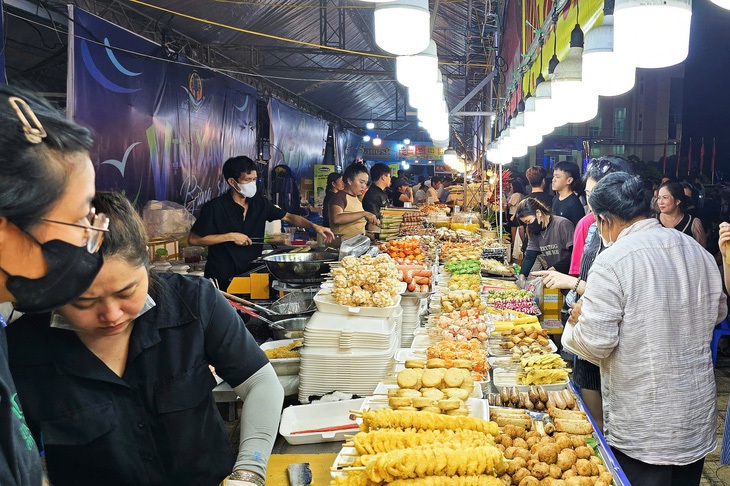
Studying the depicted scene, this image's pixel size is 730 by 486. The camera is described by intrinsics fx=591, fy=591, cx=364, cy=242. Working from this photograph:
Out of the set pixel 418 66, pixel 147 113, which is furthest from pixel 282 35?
pixel 418 66

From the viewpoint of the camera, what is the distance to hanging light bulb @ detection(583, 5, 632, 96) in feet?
8.91

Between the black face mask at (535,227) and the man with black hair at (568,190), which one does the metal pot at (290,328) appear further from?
the black face mask at (535,227)

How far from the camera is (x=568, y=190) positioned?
753 cm

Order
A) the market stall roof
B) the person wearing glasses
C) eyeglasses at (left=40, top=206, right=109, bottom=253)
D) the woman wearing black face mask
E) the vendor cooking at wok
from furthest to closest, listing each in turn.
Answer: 1. the market stall roof
2. the woman wearing black face mask
3. the vendor cooking at wok
4. eyeglasses at (left=40, top=206, right=109, bottom=253)
5. the person wearing glasses

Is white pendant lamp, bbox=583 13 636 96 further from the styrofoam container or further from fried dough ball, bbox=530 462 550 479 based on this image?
the styrofoam container

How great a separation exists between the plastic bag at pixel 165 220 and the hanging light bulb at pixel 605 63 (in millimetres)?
7555

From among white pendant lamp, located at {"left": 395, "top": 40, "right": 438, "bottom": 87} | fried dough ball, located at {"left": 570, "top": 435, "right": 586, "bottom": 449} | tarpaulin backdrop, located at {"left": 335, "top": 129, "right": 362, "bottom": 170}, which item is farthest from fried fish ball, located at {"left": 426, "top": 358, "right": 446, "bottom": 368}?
tarpaulin backdrop, located at {"left": 335, "top": 129, "right": 362, "bottom": 170}

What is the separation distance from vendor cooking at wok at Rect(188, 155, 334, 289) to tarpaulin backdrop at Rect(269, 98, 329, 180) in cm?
1047

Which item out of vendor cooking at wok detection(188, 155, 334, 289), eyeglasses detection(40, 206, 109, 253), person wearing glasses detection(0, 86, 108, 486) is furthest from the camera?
vendor cooking at wok detection(188, 155, 334, 289)

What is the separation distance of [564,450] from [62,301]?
2148 millimetres

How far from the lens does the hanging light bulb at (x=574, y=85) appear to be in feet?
10.9

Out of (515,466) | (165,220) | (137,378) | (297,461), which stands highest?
(165,220)

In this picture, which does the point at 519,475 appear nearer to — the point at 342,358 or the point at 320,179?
the point at 342,358

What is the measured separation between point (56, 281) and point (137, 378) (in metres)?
1.10
